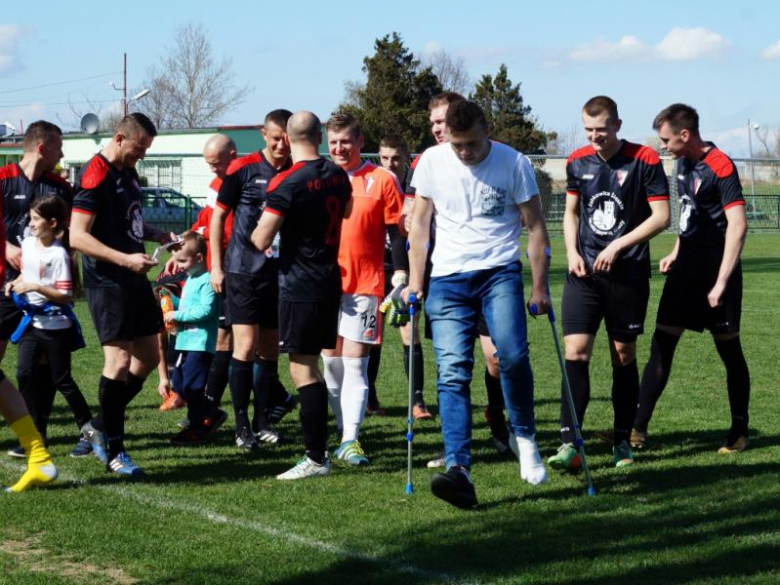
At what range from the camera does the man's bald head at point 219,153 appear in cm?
802

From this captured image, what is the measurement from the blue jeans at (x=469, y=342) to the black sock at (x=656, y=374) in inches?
69.6

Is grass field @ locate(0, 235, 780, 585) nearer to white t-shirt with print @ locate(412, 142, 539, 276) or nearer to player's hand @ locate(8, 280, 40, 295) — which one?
player's hand @ locate(8, 280, 40, 295)

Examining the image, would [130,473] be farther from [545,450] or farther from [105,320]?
[545,450]

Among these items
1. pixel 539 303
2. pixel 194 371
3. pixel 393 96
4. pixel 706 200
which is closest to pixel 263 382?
pixel 194 371

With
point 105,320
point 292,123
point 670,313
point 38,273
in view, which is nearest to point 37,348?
point 38,273

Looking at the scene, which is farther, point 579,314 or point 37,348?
point 37,348

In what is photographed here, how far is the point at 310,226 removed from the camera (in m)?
6.45

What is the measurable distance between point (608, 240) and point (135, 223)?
9.15 ft

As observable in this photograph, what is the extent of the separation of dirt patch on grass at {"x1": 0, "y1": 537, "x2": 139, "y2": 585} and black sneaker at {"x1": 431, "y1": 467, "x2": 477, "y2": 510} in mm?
1577

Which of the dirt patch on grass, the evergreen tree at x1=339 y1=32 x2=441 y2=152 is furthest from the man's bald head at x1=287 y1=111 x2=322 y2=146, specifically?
the evergreen tree at x1=339 y1=32 x2=441 y2=152

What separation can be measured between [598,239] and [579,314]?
463 millimetres

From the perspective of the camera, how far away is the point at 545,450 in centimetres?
752

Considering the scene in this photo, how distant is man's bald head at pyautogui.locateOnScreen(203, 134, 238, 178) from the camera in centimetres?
802

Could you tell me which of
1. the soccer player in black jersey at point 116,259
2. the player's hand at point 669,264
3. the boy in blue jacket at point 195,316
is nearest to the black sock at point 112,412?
the soccer player in black jersey at point 116,259
